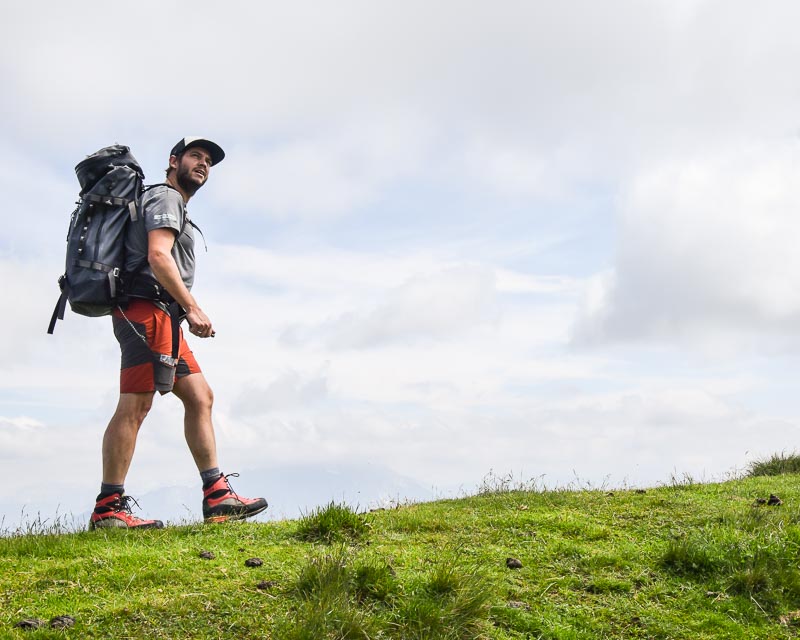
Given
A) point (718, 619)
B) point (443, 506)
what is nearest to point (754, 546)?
point (718, 619)

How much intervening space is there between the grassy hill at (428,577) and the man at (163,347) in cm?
64

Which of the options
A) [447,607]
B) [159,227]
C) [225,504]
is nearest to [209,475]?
[225,504]

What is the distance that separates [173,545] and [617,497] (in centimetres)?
558

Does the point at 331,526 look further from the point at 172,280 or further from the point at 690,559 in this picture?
the point at 690,559

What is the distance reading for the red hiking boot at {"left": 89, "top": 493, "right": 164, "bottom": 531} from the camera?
8070 millimetres

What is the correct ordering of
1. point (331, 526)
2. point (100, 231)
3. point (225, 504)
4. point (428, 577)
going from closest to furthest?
point (428, 577) < point (331, 526) < point (100, 231) < point (225, 504)

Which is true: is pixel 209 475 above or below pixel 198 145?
below

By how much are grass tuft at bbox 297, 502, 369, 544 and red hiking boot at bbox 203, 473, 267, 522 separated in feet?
3.97

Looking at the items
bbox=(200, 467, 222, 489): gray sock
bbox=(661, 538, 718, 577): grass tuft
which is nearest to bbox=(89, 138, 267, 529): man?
bbox=(200, 467, 222, 489): gray sock

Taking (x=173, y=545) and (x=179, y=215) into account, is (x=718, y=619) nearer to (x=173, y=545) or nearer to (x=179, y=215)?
(x=173, y=545)

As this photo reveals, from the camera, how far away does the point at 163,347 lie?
8.30m

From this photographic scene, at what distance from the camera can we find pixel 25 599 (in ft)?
19.0

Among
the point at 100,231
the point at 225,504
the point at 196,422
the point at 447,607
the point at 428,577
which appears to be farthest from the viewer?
the point at 196,422

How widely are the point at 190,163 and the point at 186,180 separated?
207 millimetres
